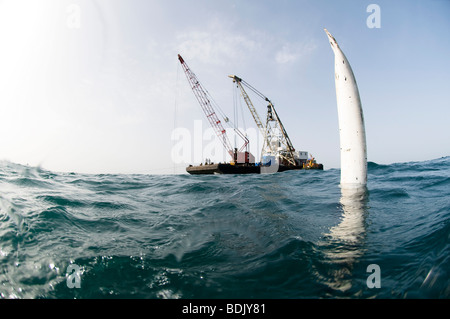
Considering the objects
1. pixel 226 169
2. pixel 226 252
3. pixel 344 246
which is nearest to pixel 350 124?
pixel 344 246

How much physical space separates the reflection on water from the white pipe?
125 cm

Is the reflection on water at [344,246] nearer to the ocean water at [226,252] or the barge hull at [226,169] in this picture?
the ocean water at [226,252]

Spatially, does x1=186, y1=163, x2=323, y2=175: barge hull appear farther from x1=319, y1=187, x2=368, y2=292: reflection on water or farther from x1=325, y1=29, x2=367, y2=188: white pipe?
x1=319, y1=187, x2=368, y2=292: reflection on water

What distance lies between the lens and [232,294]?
2840 millimetres

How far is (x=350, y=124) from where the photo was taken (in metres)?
7.01

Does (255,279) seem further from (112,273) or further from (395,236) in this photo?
(395,236)

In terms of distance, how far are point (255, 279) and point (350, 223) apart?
11.5 feet

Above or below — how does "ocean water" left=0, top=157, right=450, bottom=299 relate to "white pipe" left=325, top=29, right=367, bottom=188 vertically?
below

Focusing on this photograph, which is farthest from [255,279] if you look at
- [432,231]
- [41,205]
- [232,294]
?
[41,205]

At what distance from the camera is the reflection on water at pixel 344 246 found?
3043mm

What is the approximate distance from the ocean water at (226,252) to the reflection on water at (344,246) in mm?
19

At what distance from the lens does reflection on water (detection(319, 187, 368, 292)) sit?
3.04 meters

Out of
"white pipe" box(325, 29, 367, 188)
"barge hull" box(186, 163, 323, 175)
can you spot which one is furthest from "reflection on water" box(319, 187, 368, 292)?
"barge hull" box(186, 163, 323, 175)

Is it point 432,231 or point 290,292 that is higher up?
point 432,231
